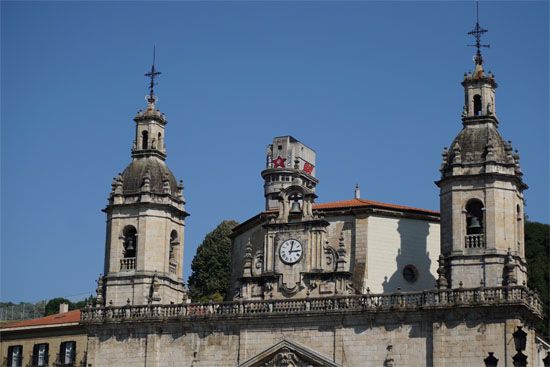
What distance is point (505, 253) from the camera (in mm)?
50438

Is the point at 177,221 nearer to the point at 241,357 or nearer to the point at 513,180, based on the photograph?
the point at 241,357

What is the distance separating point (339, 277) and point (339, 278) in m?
0.04

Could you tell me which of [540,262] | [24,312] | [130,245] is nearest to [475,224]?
[130,245]

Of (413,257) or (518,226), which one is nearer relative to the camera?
(518,226)

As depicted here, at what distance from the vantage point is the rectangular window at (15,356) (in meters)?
68.8

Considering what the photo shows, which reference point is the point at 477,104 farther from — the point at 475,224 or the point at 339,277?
the point at 339,277

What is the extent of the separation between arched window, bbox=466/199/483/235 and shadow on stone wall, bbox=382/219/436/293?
7.03m

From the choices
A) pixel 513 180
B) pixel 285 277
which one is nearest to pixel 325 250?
pixel 285 277

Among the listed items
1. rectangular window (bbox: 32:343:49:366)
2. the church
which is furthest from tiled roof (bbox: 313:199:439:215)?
rectangular window (bbox: 32:343:49:366)

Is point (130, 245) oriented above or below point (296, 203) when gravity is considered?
below

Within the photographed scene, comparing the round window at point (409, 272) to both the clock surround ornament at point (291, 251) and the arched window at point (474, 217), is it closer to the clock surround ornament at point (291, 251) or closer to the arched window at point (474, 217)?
the clock surround ornament at point (291, 251)

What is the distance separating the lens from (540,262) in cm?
7638

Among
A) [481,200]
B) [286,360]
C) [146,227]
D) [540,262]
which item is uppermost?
[540,262]

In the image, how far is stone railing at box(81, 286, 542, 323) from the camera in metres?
49.2
